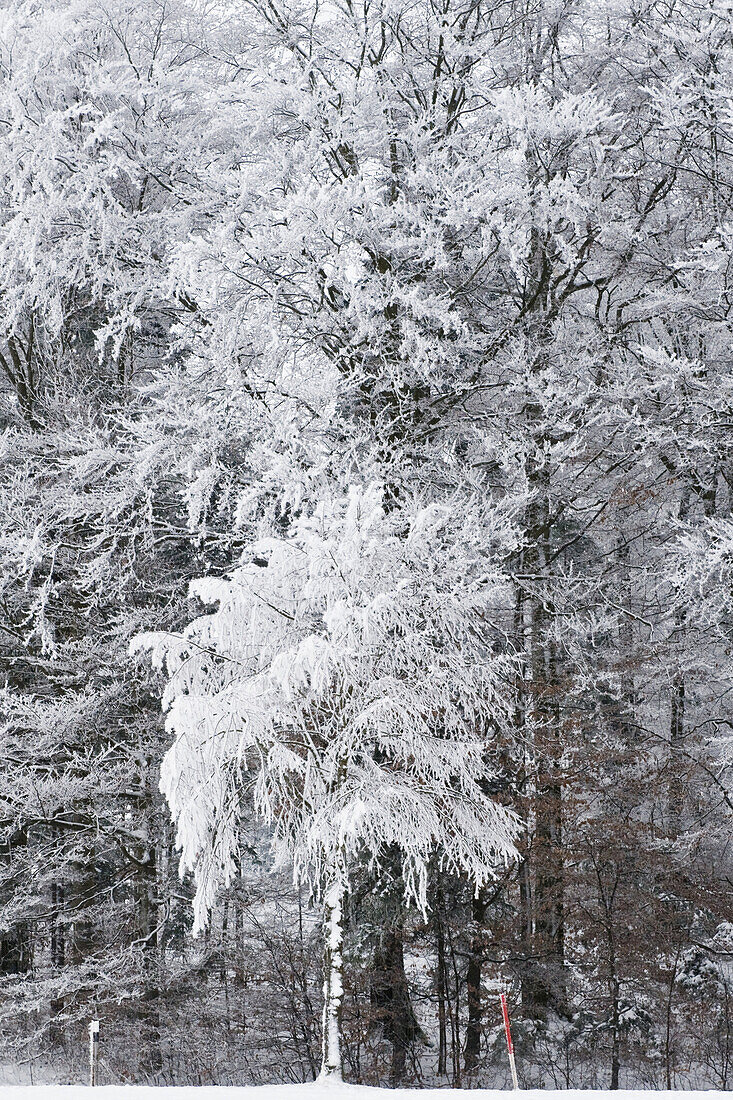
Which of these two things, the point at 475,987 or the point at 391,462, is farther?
the point at 391,462

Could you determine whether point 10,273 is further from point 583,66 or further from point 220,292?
point 583,66

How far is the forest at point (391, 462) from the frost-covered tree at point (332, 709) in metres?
0.56

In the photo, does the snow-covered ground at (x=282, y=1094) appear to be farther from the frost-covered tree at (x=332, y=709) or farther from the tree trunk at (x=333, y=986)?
the frost-covered tree at (x=332, y=709)

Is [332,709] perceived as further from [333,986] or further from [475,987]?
[475,987]

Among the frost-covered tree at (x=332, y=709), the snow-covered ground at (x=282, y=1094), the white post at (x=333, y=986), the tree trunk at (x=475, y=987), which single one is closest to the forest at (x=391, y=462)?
the tree trunk at (x=475, y=987)

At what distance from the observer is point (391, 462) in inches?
430

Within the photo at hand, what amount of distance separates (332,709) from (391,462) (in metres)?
3.73

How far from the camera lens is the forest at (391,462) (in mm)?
10586

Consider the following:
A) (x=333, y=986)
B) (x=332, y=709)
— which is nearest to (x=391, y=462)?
(x=332, y=709)

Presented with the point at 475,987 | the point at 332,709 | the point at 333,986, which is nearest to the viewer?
the point at 333,986

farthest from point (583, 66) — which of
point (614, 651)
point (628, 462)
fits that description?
point (614, 651)

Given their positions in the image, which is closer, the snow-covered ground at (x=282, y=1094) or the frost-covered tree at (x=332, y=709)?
the snow-covered ground at (x=282, y=1094)

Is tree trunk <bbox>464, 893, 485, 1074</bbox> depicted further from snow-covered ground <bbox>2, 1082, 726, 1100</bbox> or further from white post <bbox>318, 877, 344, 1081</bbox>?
snow-covered ground <bbox>2, 1082, 726, 1100</bbox>

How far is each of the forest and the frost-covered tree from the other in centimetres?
56
